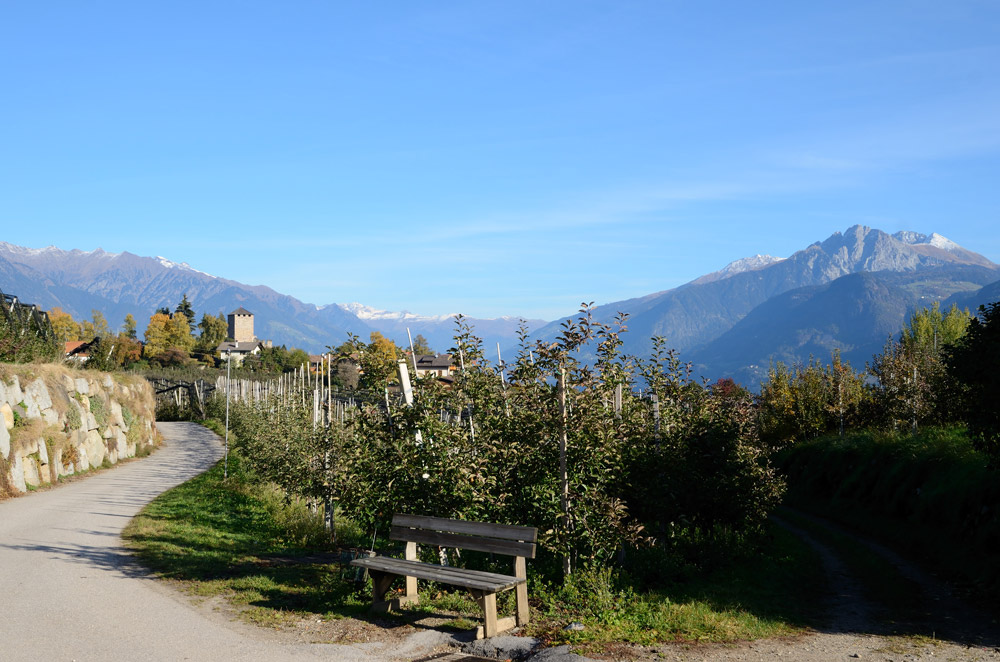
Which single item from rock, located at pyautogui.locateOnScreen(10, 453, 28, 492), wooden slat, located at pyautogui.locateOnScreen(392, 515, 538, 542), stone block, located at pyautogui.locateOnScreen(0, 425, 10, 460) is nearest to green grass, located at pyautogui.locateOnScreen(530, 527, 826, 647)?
wooden slat, located at pyautogui.locateOnScreen(392, 515, 538, 542)

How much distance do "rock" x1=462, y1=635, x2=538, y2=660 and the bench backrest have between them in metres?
0.78

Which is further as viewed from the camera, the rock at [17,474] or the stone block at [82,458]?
the stone block at [82,458]

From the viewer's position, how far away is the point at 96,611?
789 centimetres

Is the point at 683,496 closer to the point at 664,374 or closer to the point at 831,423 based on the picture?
the point at 664,374

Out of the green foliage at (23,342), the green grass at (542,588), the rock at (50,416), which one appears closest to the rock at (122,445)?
the green foliage at (23,342)

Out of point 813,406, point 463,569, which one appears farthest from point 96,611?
point 813,406

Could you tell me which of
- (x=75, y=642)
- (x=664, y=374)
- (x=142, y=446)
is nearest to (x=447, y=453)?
(x=75, y=642)

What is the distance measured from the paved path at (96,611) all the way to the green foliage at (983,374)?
26.2ft

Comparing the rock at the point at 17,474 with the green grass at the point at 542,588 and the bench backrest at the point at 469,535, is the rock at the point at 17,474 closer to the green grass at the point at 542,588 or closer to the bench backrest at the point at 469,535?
the green grass at the point at 542,588

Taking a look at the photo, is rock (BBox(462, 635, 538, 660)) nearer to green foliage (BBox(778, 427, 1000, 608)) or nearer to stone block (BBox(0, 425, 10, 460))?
green foliage (BBox(778, 427, 1000, 608))

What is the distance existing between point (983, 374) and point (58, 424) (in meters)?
20.3

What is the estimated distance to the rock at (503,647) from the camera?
22.3 ft

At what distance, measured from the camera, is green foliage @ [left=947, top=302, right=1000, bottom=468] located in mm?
9953

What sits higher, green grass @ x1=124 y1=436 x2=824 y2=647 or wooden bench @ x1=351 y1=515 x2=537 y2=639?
wooden bench @ x1=351 y1=515 x2=537 y2=639
